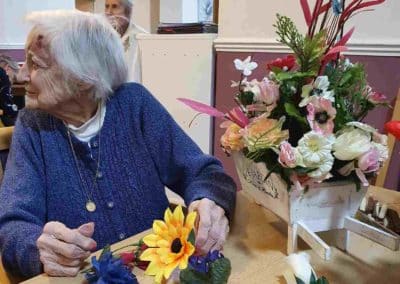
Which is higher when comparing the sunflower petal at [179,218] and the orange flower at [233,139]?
the orange flower at [233,139]

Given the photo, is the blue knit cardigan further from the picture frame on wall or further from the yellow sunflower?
the picture frame on wall

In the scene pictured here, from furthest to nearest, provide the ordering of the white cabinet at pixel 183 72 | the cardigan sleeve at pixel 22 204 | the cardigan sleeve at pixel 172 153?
the white cabinet at pixel 183 72 → the cardigan sleeve at pixel 172 153 → the cardigan sleeve at pixel 22 204

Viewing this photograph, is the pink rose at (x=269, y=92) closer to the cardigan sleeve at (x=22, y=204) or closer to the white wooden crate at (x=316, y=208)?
the white wooden crate at (x=316, y=208)

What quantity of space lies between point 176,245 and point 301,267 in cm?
20

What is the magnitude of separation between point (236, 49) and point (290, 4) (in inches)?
14.4

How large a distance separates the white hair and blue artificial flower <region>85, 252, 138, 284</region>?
0.61 metres

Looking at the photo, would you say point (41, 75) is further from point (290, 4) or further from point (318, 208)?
point (290, 4)

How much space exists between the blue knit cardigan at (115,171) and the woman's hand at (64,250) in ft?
0.57

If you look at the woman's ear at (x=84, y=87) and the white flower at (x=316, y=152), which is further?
the woman's ear at (x=84, y=87)

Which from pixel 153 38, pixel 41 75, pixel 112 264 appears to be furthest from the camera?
pixel 153 38

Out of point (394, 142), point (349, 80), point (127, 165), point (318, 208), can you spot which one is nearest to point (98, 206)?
point (127, 165)

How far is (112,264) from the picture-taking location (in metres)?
0.69

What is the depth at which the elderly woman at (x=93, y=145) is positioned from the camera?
1093mm

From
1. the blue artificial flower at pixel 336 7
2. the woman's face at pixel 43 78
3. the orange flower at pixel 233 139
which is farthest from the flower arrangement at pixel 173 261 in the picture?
the woman's face at pixel 43 78
